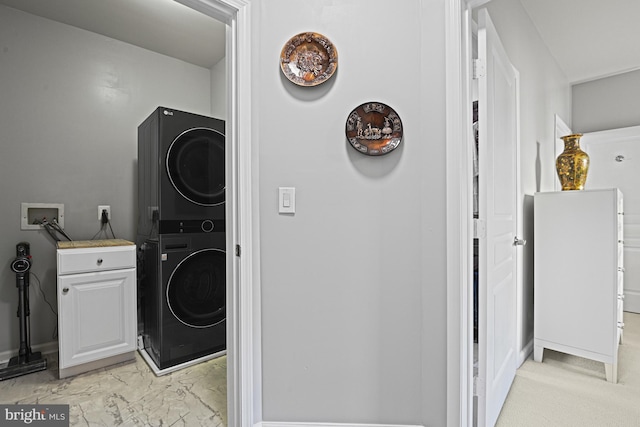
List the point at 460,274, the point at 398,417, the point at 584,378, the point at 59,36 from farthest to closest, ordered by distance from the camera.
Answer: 1. the point at 59,36
2. the point at 584,378
3. the point at 398,417
4. the point at 460,274

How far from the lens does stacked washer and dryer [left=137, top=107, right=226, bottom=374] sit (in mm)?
2188

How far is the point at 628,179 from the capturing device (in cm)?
359

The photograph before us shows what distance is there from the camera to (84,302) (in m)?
2.09

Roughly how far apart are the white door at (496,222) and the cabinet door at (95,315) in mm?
2219

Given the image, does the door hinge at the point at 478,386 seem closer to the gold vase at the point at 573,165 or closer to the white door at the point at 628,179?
the gold vase at the point at 573,165

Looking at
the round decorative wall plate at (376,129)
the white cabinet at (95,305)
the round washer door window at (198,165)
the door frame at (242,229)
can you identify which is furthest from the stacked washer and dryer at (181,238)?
the round decorative wall plate at (376,129)

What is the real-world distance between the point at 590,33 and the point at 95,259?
4451mm

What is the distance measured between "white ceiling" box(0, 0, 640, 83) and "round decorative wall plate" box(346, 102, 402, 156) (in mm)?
1837

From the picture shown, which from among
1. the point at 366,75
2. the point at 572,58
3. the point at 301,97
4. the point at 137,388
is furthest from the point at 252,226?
the point at 572,58

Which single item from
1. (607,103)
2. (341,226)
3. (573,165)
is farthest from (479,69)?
(607,103)

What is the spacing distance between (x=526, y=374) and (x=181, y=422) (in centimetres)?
219

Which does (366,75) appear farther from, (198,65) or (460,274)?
(198,65)

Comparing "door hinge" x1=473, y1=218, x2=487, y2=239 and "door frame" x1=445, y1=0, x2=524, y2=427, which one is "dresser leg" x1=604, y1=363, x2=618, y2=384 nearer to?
"door frame" x1=445, y1=0, x2=524, y2=427

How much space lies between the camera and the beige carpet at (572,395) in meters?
1.68
